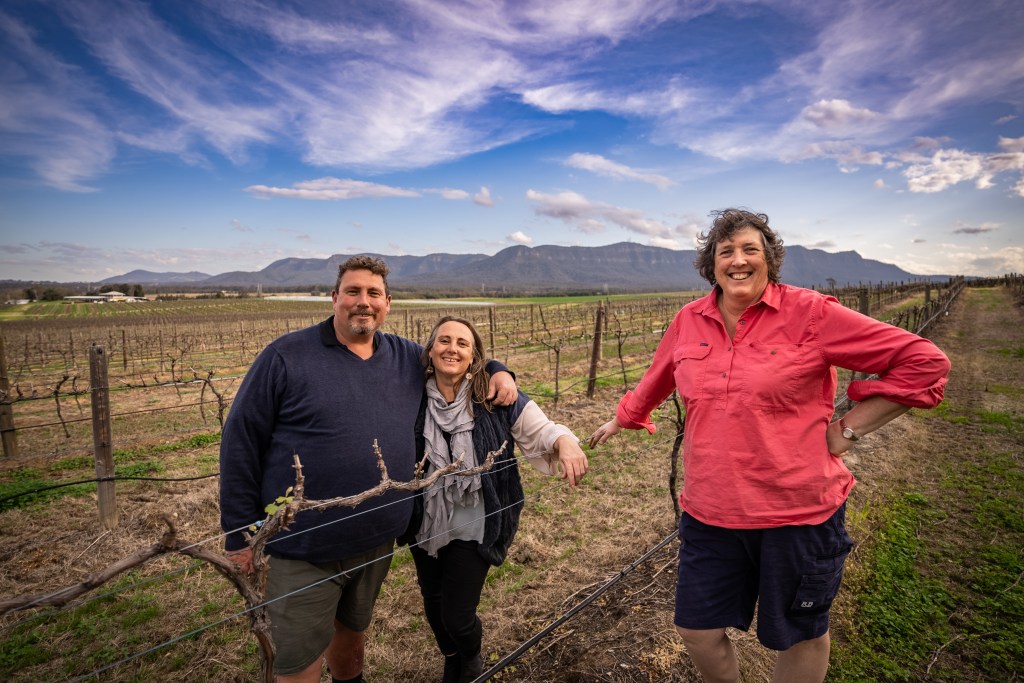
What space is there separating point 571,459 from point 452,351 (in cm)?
73

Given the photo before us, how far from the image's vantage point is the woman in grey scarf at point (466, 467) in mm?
2223

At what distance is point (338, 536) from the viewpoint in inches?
79.2

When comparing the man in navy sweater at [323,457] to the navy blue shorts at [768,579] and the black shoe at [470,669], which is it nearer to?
the black shoe at [470,669]

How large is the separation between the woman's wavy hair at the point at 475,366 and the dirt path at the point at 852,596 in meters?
1.72

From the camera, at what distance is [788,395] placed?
1.72m

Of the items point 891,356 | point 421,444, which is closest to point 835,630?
point 891,356

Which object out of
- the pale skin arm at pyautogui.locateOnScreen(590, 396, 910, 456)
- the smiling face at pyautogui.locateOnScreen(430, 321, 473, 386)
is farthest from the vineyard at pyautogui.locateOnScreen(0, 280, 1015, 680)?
the pale skin arm at pyautogui.locateOnScreen(590, 396, 910, 456)

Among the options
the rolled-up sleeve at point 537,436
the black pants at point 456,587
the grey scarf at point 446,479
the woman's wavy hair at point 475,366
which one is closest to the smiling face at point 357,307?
the woman's wavy hair at point 475,366

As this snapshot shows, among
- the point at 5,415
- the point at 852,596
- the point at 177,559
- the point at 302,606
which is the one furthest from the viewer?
the point at 5,415

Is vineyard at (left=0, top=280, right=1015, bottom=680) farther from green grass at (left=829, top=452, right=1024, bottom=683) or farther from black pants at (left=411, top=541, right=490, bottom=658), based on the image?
green grass at (left=829, top=452, right=1024, bottom=683)

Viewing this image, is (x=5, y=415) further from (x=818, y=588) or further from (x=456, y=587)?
(x=818, y=588)

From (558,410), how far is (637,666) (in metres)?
6.42

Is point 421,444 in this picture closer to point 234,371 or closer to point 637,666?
point 637,666

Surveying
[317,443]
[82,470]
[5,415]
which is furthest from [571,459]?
[5,415]
